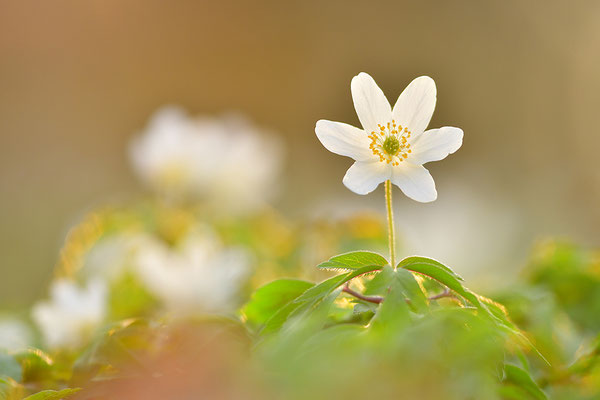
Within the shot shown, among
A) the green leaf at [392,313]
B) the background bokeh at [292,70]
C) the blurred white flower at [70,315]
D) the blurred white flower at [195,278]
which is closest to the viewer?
the green leaf at [392,313]

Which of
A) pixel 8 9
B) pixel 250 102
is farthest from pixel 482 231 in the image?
pixel 8 9

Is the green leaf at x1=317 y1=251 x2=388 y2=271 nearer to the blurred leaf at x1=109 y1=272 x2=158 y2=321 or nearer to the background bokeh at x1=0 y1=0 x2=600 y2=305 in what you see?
the blurred leaf at x1=109 y1=272 x2=158 y2=321

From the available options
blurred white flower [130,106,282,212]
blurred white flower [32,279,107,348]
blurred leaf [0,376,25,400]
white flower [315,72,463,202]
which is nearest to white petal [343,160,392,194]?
white flower [315,72,463,202]

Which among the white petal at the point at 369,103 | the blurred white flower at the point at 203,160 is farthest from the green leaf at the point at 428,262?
the blurred white flower at the point at 203,160

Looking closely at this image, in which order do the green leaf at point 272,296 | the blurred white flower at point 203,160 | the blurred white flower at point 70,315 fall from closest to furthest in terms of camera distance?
the green leaf at point 272,296, the blurred white flower at point 70,315, the blurred white flower at point 203,160

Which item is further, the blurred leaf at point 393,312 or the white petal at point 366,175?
the white petal at point 366,175

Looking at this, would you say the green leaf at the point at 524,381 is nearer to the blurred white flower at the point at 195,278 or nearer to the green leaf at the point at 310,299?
the green leaf at the point at 310,299

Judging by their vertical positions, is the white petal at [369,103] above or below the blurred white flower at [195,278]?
below

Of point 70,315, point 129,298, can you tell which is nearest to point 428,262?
point 70,315
